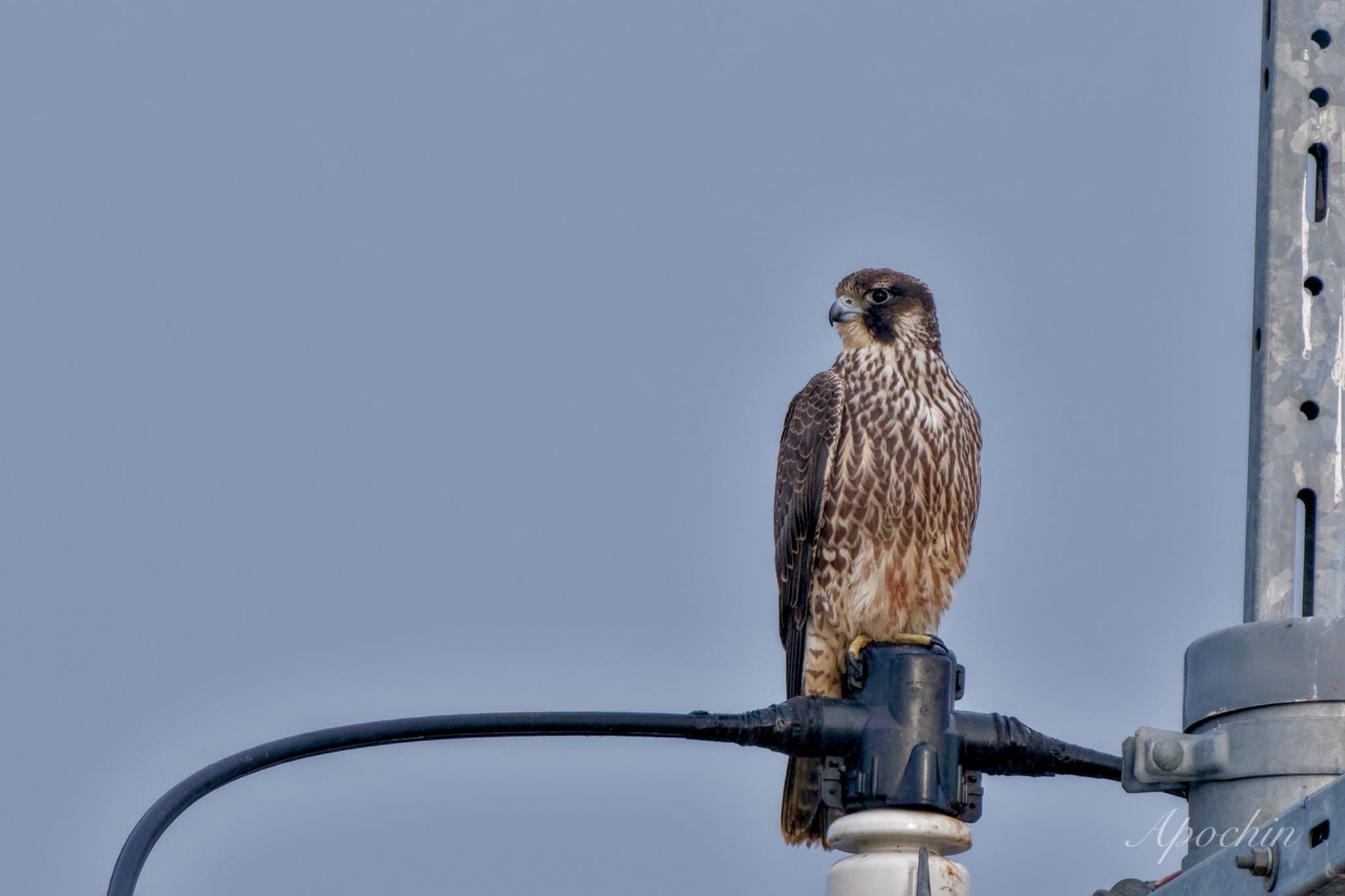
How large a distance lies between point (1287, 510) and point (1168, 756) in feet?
1.17

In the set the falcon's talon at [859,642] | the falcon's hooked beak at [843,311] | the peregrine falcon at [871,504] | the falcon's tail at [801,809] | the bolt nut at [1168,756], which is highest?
the falcon's hooked beak at [843,311]

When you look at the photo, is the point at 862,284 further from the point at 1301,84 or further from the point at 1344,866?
the point at 1344,866

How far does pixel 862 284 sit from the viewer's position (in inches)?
311

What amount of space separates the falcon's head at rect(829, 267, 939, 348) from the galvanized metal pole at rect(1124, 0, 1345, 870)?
5.10 meters

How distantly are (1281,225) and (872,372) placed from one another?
4988 millimetres

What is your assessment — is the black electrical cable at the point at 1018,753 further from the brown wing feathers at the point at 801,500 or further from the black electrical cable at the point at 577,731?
the brown wing feathers at the point at 801,500

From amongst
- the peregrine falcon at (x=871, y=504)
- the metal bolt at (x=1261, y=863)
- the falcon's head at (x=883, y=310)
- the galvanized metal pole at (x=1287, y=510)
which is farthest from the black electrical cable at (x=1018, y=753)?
the falcon's head at (x=883, y=310)

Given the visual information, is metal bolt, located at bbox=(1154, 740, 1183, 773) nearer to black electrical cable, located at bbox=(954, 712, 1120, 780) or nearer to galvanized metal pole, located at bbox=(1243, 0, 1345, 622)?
galvanized metal pole, located at bbox=(1243, 0, 1345, 622)

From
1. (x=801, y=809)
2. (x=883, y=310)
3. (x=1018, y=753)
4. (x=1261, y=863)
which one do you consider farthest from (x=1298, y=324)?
(x=883, y=310)

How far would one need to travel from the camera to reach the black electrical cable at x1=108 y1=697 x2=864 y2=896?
333 centimetres

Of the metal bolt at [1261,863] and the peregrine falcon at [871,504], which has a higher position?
the peregrine falcon at [871,504]

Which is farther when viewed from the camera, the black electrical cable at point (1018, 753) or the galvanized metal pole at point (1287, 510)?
the black electrical cable at point (1018, 753)

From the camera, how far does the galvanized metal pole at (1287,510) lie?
232cm

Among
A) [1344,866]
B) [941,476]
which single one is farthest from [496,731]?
[941,476]
